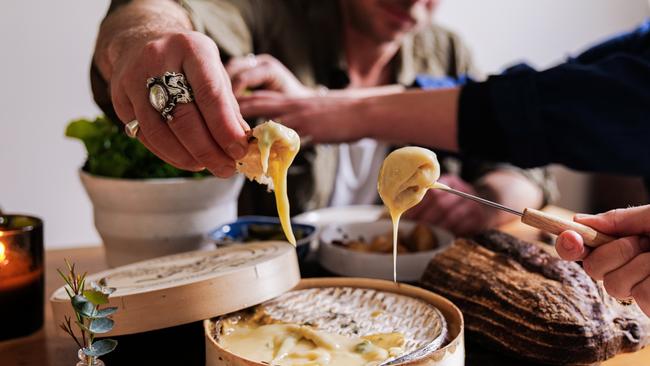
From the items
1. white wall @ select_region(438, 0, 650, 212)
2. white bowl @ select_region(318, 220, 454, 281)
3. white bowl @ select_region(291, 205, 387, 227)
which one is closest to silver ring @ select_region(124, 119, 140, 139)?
white bowl @ select_region(318, 220, 454, 281)

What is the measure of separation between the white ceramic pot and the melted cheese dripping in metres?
0.42

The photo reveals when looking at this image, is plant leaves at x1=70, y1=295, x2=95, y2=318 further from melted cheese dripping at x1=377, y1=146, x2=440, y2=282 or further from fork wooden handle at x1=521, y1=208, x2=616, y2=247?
fork wooden handle at x1=521, y1=208, x2=616, y2=247

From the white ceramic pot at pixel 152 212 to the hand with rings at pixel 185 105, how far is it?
0.28 m

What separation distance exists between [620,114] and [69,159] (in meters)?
2.13

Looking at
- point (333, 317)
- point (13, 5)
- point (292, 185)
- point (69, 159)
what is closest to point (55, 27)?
point (13, 5)

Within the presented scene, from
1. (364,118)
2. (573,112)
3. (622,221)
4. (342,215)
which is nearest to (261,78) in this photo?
(364,118)

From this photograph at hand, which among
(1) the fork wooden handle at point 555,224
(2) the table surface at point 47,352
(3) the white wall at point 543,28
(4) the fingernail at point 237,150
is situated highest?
(3) the white wall at point 543,28

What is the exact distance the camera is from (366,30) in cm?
202

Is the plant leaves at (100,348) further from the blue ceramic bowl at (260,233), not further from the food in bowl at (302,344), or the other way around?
the blue ceramic bowl at (260,233)

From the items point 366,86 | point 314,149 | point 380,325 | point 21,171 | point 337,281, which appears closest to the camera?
point 380,325

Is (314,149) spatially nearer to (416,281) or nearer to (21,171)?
(416,281)

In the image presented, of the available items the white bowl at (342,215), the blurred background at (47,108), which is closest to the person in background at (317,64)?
the white bowl at (342,215)

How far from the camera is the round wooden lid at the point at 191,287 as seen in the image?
861 millimetres

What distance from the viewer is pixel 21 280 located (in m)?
1.03
